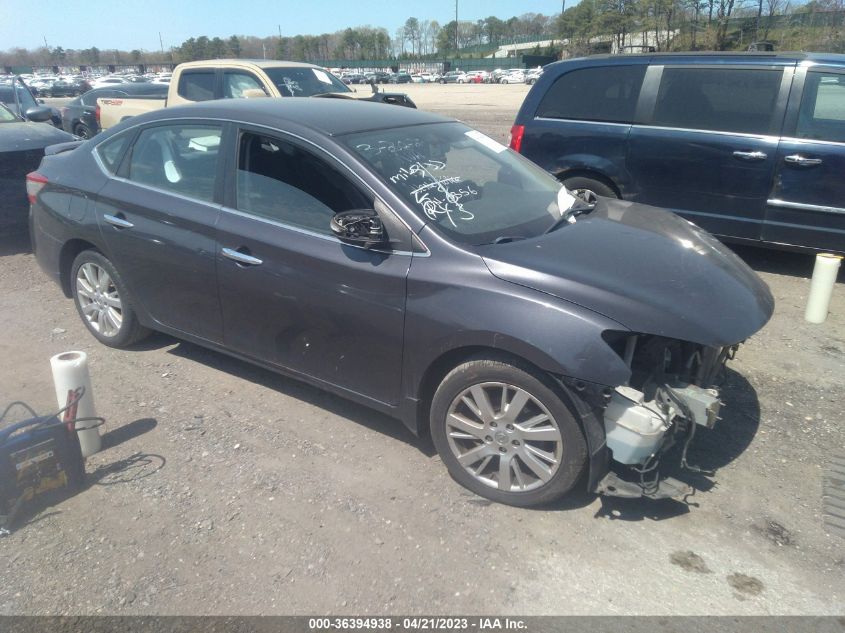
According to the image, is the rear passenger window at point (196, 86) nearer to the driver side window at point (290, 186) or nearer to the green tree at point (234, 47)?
the driver side window at point (290, 186)

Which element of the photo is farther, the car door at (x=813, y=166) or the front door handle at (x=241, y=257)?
the car door at (x=813, y=166)

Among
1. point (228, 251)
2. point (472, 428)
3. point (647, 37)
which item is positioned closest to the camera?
point (472, 428)

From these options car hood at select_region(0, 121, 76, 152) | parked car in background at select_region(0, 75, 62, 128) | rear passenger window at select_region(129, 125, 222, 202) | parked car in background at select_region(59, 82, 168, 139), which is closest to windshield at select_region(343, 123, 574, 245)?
rear passenger window at select_region(129, 125, 222, 202)

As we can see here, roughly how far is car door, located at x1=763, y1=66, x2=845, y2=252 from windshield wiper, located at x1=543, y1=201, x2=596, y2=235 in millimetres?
2738

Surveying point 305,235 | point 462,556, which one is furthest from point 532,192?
point 462,556

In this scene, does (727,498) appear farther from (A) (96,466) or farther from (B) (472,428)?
(A) (96,466)

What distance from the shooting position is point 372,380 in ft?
11.2

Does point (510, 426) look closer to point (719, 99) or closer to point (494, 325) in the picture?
point (494, 325)

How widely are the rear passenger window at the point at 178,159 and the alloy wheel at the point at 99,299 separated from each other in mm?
769

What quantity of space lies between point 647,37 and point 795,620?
152 feet

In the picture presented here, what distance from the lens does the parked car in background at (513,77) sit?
212 ft

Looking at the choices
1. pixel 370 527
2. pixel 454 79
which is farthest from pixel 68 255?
pixel 454 79

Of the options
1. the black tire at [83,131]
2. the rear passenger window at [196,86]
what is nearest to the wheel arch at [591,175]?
the rear passenger window at [196,86]

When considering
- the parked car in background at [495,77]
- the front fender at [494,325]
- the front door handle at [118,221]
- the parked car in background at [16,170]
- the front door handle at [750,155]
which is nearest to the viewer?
the front fender at [494,325]
